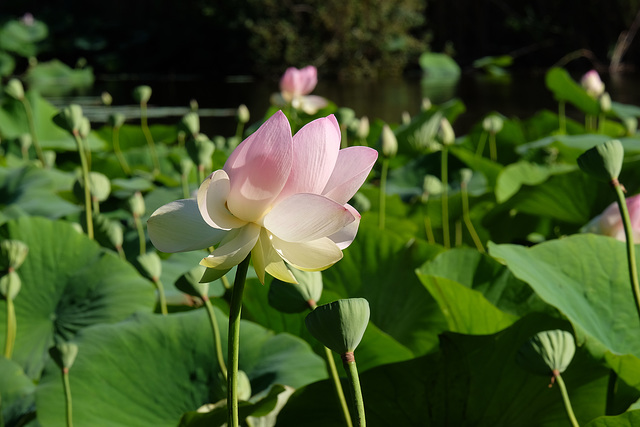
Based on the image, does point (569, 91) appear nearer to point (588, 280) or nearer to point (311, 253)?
point (588, 280)

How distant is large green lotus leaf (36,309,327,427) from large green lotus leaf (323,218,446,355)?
12cm

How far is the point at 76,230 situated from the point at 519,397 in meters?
0.52

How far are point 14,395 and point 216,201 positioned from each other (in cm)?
39

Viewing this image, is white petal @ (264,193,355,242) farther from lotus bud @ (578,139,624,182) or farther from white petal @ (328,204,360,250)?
lotus bud @ (578,139,624,182)

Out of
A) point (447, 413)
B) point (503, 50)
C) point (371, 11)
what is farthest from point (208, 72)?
point (447, 413)

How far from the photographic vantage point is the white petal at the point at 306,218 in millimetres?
313

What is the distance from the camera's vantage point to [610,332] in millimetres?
573

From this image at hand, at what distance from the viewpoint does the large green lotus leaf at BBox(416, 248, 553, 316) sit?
667 millimetres

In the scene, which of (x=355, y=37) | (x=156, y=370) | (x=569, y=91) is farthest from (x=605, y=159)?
(x=355, y=37)

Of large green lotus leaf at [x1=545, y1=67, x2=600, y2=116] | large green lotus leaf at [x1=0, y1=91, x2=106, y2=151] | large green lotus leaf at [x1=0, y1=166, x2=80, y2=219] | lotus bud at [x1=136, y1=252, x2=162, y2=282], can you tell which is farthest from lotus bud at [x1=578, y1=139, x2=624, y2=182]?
large green lotus leaf at [x1=0, y1=91, x2=106, y2=151]

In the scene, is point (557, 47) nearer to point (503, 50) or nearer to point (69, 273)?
point (503, 50)

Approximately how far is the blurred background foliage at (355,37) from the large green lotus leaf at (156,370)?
6621mm

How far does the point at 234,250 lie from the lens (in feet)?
1.09

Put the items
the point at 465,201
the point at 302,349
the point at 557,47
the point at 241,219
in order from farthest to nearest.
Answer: the point at 557,47
the point at 465,201
the point at 302,349
the point at 241,219
